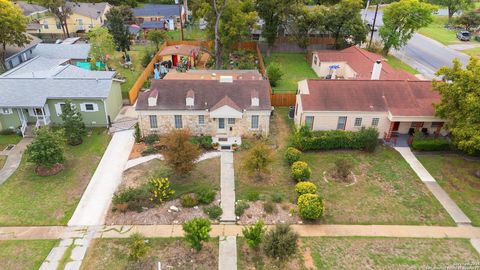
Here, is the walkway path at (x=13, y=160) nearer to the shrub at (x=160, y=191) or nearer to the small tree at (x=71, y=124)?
the small tree at (x=71, y=124)

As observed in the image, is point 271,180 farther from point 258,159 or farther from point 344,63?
point 344,63

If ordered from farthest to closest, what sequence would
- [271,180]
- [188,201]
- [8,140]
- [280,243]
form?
1. [8,140]
2. [271,180]
3. [188,201]
4. [280,243]

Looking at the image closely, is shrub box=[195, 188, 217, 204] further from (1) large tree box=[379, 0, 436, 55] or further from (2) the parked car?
(2) the parked car

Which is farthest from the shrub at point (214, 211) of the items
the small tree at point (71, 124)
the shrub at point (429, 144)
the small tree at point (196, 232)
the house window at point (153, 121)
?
the shrub at point (429, 144)

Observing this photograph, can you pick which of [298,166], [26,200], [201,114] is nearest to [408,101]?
[298,166]

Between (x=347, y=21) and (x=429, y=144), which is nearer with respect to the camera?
(x=429, y=144)

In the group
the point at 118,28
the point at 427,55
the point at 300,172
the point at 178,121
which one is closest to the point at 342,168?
the point at 300,172
